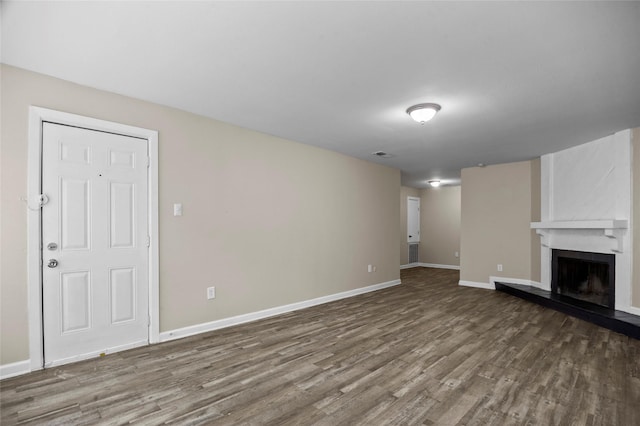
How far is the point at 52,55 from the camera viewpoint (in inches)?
93.9

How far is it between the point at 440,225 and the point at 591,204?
4.73 metres

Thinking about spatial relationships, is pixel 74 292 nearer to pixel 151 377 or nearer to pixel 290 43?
pixel 151 377

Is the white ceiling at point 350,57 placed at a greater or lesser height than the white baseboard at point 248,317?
greater

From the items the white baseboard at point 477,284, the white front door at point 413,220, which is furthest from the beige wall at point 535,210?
the white front door at point 413,220

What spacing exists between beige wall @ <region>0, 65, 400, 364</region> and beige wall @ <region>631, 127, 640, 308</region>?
12.5 ft

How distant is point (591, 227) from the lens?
4.47 m

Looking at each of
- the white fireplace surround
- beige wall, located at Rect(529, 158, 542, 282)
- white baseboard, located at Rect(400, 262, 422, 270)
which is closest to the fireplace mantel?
the white fireplace surround

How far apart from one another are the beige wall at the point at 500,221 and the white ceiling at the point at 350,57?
6.98 feet

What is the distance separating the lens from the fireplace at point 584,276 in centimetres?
442

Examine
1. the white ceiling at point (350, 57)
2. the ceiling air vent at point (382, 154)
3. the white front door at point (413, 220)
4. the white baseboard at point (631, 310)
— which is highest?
the white ceiling at point (350, 57)

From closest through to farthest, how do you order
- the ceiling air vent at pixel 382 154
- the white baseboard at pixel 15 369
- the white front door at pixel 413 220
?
1. the white baseboard at pixel 15 369
2. the ceiling air vent at pixel 382 154
3. the white front door at pixel 413 220

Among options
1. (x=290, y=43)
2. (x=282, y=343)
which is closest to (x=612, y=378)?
(x=282, y=343)

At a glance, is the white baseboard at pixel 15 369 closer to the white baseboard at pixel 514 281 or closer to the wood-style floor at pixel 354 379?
the wood-style floor at pixel 354 379

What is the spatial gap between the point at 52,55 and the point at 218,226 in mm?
2135
